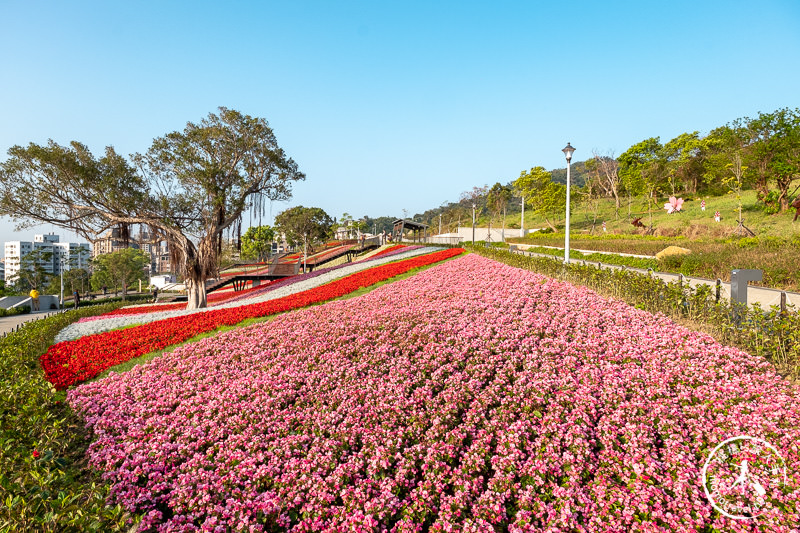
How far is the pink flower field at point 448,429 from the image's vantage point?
334 centimetres

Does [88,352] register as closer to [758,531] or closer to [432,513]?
[432,513]

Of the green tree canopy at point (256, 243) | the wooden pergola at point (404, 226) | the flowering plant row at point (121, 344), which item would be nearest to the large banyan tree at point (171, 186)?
the flowering plant row at point (121, 344)

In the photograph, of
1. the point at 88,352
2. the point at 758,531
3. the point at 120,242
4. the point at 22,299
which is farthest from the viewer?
the point at 22,299

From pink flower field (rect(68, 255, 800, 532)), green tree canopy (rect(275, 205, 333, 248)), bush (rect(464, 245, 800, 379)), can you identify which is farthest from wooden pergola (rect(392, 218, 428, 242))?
pink flower field (rect(68, 255, 800, 532))

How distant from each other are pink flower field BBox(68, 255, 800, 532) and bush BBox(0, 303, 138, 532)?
300 millimetres

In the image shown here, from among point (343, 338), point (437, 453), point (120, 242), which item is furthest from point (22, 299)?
Result: point (437, 453)

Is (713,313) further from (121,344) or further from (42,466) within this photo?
(121,344)

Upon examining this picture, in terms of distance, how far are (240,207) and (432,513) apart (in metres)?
17.0

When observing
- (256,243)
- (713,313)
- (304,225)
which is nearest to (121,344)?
(713,313)

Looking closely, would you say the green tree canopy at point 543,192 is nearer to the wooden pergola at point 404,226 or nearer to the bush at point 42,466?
the wooden pergola at point 404,226

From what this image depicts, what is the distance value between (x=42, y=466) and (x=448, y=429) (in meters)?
4.27

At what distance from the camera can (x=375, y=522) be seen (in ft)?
10.4

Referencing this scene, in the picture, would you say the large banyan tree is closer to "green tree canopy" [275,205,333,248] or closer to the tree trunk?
the tree trunk

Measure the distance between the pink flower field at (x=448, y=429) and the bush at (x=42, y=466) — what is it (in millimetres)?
300
